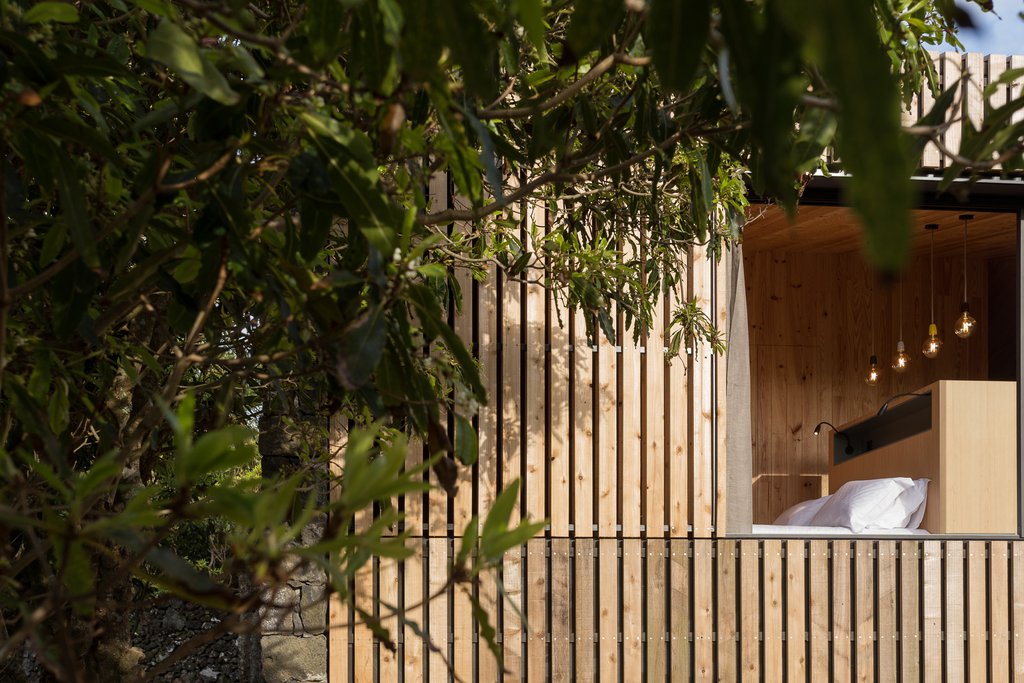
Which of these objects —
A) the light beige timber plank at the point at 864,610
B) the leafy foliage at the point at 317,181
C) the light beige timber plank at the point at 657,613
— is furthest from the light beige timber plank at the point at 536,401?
the leafy foliage at the point at 317,181

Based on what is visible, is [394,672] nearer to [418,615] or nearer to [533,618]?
[418,615]

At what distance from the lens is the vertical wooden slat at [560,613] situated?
5508mm

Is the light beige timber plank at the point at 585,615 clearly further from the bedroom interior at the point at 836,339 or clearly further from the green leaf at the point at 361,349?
the green leaf at the point at 361,349

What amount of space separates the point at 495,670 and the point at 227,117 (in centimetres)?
479

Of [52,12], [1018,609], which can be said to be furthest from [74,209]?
[1018,609]

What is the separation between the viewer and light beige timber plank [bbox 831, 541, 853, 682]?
577 centimetres

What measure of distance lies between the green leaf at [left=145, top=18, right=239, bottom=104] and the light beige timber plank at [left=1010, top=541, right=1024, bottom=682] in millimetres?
6087

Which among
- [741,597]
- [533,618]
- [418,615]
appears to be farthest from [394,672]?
[741,597]

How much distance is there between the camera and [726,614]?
568cm

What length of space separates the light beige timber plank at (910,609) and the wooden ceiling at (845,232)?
229 cm

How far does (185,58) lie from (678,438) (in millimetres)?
5026

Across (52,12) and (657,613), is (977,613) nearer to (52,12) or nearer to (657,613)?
(657,613)

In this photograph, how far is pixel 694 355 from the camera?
5.71 metres

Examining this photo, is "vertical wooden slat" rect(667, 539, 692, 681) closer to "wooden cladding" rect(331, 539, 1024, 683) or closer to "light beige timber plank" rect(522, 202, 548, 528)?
"wooden cladding" rect(331, 539, 1024, 683)
